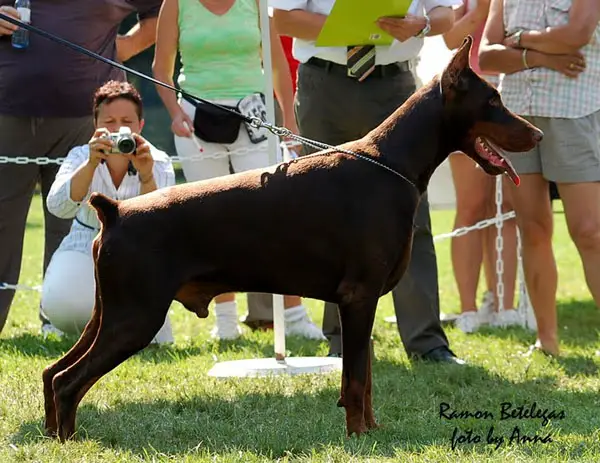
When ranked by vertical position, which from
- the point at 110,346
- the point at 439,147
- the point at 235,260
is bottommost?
the point at 110,346

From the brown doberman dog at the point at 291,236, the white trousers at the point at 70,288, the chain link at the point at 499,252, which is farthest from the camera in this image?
the chain link at the point at 499,252

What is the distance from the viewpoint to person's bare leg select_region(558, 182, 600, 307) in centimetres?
579

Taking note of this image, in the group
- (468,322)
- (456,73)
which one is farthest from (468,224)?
(456,73)

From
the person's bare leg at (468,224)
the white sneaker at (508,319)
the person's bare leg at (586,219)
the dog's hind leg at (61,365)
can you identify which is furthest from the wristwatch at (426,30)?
the white sneaker at (508,319)

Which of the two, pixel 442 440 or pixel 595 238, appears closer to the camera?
pixel 442 440

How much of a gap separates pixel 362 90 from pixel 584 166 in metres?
1.21

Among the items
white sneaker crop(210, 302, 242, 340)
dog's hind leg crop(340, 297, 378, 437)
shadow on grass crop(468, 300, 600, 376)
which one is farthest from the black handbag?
dog's hind leg crop(340, 297, 378, 437)

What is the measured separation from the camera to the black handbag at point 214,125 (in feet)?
21.9

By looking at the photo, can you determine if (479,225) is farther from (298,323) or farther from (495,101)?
(495,101)

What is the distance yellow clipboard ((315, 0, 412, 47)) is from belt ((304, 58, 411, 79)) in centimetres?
29

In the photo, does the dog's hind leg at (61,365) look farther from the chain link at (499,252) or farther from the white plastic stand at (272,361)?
the chain link at (499,252)

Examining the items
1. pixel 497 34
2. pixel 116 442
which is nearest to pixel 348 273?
pixel 116 442

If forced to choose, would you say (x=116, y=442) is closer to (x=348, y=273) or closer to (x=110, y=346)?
(x=110, y=346)

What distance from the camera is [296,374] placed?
5.57m
